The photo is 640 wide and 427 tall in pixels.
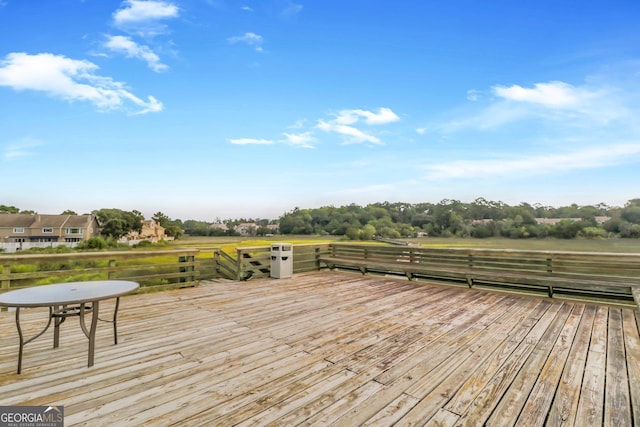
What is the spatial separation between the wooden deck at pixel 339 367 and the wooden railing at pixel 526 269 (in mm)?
495

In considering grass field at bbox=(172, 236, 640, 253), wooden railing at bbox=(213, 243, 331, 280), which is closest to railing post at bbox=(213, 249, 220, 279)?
wooden railing at bbox=(213, 243, 331, 280)

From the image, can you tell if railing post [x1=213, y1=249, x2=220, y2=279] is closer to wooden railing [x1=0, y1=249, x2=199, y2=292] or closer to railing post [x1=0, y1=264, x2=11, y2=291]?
wooden railing [x1=0, y1=249, x2=199, y2=292]

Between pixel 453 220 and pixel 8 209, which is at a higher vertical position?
pixel 8 209

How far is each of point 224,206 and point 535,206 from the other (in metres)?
16.8

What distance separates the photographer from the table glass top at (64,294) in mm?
2019

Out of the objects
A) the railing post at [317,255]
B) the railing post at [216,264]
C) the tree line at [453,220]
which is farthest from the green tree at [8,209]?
the railing post at [317,255]

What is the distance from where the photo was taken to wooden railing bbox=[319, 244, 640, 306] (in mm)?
4500

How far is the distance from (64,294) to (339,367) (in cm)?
235

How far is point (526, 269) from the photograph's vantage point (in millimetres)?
5410

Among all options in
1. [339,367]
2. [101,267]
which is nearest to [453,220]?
[339,367]

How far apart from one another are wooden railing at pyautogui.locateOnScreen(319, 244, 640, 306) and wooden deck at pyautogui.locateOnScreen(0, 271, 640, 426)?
1.62ft

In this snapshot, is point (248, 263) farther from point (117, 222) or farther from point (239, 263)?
point (117, 222)

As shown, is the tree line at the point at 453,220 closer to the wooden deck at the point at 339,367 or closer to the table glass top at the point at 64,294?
the wooden deck at the point at 339,367

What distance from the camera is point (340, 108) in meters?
9.88
